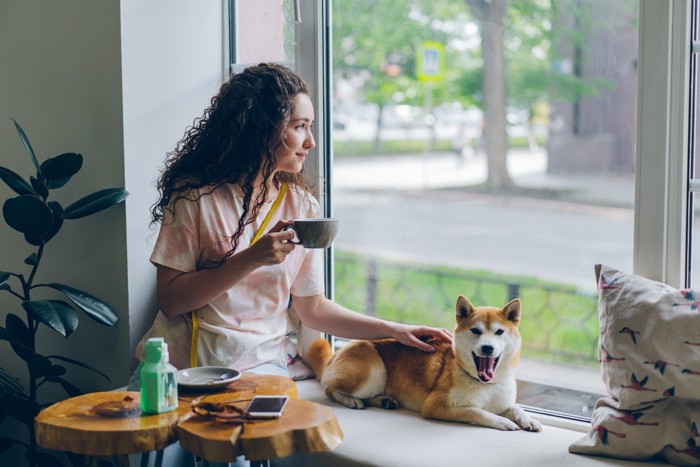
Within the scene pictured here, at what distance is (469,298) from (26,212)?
1.29 m

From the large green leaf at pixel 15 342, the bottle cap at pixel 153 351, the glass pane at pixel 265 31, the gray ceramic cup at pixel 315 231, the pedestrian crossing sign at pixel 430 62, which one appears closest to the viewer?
the bottle cap at pixel 153 351

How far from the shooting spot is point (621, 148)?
6.52ft

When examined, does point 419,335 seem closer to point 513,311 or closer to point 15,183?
point 513,311

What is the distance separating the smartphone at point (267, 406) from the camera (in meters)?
1.52

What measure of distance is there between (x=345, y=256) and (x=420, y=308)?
0.30 meters

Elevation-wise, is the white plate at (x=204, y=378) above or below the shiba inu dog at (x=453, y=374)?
above

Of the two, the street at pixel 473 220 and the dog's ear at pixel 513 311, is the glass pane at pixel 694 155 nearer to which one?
the street at pixel 473 220

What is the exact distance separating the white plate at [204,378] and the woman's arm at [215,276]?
267 millimetres

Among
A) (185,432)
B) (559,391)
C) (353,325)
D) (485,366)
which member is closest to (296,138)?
(353,325)

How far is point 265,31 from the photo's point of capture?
2.62 metres

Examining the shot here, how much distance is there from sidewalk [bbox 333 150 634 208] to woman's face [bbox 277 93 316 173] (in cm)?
43

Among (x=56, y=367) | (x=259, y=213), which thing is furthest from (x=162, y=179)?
(x=56, y=367)

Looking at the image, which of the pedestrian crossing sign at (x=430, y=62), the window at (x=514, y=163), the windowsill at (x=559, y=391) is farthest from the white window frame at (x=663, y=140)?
the pedestrian crossing sign at (x=430, y=62)

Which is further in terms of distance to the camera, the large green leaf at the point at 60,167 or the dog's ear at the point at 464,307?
the large green leaf at the point at 60,167
